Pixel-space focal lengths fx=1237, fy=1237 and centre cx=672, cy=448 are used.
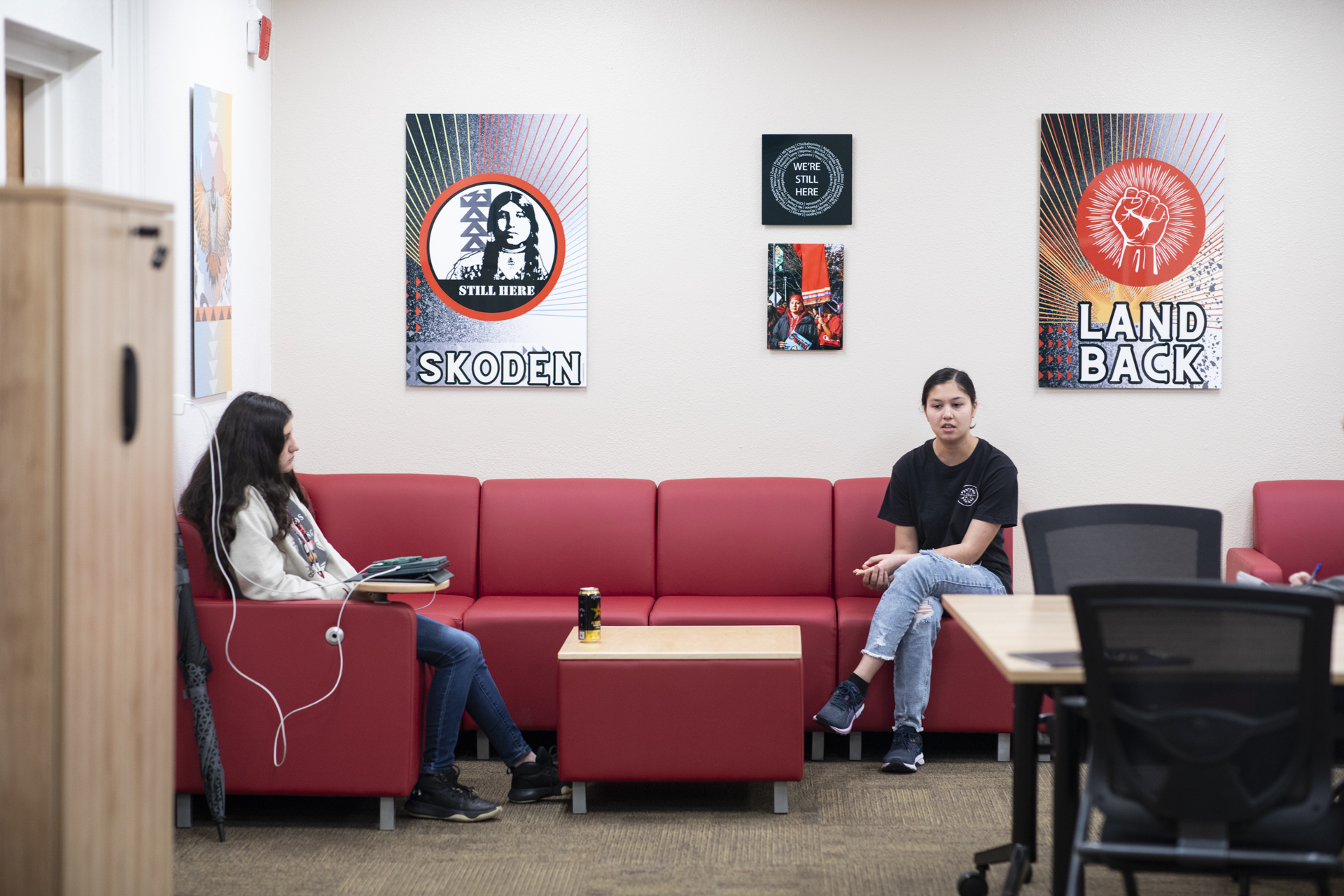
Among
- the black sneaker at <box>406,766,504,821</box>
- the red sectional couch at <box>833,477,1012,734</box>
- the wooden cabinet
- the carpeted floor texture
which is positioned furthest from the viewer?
the red sectional couch at <box>833,477,1012,734</box>

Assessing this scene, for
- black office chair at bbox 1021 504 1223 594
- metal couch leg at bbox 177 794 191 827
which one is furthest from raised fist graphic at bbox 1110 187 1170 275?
metal couch leg at bbox 177 794 191 827

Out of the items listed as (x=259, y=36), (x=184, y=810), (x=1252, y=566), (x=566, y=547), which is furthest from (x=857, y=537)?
(x=259, y=36)

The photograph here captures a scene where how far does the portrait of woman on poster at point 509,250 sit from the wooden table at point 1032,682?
7.96 feet

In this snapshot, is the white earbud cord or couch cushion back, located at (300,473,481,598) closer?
the white earbud cord

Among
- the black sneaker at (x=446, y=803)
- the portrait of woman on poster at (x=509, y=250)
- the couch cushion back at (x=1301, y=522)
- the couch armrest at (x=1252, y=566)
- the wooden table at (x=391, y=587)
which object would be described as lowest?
the black sneaker at (x=446, y=803)

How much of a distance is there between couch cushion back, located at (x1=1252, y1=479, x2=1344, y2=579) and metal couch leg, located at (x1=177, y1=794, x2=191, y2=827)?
3.86 meters

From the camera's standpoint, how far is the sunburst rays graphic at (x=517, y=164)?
4875 millimetres

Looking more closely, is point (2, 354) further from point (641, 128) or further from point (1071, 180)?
point (1071, 180)

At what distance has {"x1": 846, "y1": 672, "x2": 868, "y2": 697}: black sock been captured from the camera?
4.09m

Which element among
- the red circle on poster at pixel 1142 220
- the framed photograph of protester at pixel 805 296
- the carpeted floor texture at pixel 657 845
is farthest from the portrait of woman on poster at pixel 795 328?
the carpeted floor texture at pixel 657 845

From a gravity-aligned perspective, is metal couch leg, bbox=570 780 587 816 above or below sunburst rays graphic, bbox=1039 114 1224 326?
below

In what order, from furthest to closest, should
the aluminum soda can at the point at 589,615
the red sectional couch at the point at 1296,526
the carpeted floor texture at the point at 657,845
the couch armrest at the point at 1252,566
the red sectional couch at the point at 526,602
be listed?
the red sectional couch at the point at 1296,526
the couch armrest at the point at 1252,566
the aluminum soda can at the point at 589,615
the red sectional couch at the point at 526,602
the carpeted floor texture at the point at 657,845

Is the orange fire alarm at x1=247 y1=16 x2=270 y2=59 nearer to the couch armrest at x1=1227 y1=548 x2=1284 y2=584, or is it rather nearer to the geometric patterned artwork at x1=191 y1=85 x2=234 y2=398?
the geometric patterned artwork at x1=191 y1=85 x2=234 y2=398

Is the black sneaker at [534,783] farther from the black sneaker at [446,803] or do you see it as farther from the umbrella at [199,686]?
the umbrella at [199,686]
